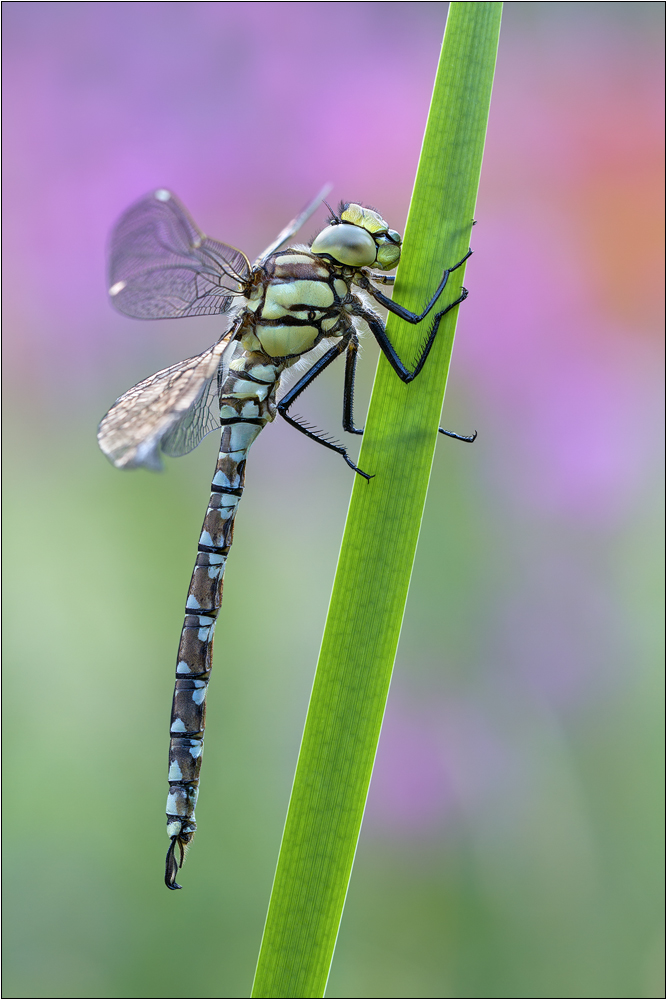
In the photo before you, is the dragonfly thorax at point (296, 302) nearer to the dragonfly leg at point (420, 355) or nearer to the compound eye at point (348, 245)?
the compound eye at point (348, 245)

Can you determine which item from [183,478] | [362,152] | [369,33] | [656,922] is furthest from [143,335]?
[656,922]

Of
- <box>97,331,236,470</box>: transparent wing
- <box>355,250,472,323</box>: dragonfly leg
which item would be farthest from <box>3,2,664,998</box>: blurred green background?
<box>355,250,472,323</box>: dragonfly leg

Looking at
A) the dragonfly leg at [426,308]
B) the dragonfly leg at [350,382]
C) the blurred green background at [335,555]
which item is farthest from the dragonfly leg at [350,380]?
the blurred green background at [335,555]

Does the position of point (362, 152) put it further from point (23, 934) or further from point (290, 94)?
point (23, 934)

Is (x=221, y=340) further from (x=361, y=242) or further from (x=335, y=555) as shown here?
(x=335, y=555)

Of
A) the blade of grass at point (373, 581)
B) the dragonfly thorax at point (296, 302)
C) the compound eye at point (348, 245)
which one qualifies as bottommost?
the blade of grass at point (373, 581)

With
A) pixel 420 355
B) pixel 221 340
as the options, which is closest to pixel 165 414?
pixel 221 340
